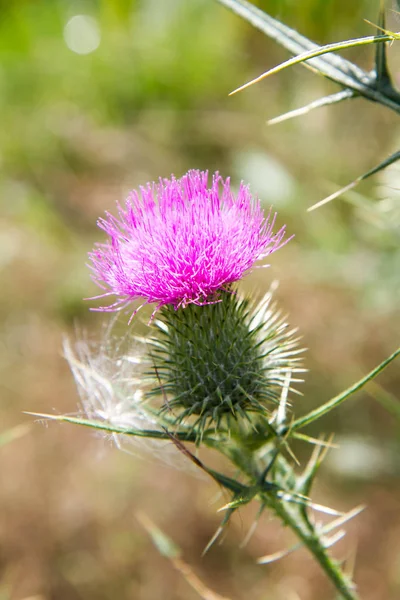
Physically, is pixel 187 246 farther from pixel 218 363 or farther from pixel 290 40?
pixel 290 40

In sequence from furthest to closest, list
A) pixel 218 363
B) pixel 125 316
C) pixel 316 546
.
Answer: pixel 125 316 < pixel 218 363 < pixel 316 546

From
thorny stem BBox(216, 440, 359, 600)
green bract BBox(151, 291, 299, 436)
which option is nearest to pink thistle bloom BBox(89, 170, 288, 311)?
green bract BBox(151, 291, 299, 436)

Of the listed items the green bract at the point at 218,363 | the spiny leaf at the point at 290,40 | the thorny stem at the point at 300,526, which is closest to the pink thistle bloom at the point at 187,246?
the green bract at the point at 218,363

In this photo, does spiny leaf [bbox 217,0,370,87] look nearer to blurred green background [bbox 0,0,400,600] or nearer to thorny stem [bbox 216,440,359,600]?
blurred green background [bbox 0,0,400,600]

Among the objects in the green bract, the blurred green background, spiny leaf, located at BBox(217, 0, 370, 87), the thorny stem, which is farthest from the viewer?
the blurred green background

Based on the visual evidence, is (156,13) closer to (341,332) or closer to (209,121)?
(209,121)

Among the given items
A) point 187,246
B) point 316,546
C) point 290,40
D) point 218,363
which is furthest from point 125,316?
point 290,40
